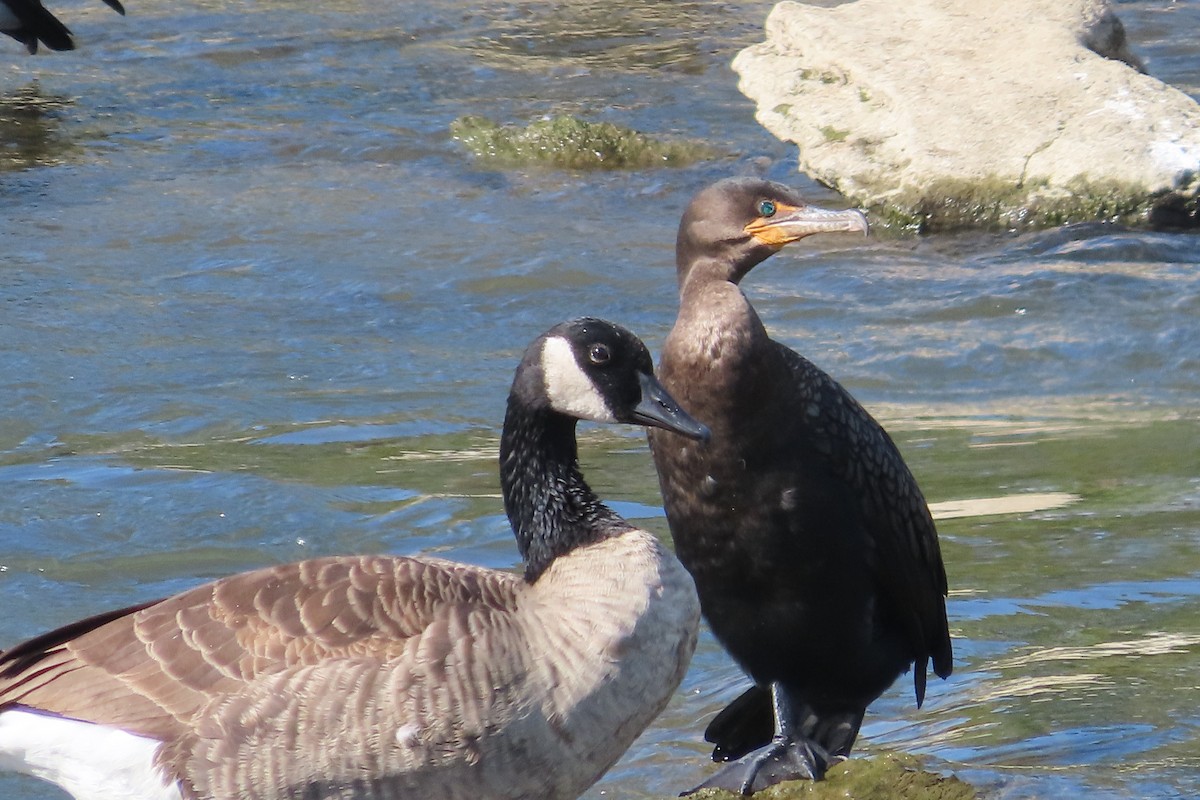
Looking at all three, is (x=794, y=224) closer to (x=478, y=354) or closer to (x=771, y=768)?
(x=771, y=768)

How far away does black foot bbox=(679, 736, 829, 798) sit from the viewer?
5.29 m

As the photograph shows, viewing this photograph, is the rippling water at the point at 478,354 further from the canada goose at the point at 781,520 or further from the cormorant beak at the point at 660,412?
the cormorant beak at the point at 660,412

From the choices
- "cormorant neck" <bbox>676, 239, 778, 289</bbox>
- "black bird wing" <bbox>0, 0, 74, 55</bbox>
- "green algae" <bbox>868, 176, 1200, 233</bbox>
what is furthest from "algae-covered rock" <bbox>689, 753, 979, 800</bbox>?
"black bird wing" <bbox>0, 0, 74, 55</bbox>

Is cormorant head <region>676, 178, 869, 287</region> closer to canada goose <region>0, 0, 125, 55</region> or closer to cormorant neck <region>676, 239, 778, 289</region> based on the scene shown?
cormorant neck <region>676, 239, 778, 289</region>

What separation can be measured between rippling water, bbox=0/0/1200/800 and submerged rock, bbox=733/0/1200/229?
0.97ft

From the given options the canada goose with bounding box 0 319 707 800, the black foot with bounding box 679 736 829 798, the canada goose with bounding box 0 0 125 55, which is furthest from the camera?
the canada goose with bounding box 0 0 125 55

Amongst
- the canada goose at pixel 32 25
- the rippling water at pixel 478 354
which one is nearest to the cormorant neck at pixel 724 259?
the rippling water at pixel 478 354

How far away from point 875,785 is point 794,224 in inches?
75.1

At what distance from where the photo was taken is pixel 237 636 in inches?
191

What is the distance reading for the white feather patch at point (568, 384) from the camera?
512 cm

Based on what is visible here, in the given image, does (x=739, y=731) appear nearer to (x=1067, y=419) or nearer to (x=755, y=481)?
(x=755, y=481)

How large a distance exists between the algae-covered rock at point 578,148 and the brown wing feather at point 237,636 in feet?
28.7

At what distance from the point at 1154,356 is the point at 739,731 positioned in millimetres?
4451

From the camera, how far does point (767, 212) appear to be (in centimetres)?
602
